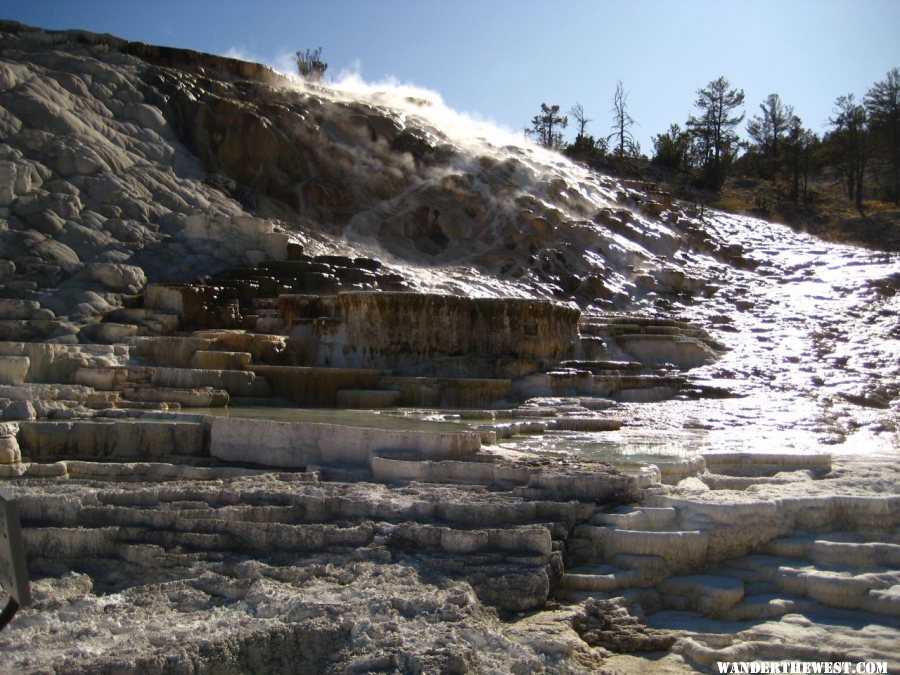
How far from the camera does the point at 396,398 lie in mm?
10258

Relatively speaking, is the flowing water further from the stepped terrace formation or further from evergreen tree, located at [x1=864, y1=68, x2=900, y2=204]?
evergreen tree, located at [x1=864, y1=68, x2=900, y2=204]

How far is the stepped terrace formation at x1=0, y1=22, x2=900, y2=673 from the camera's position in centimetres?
468

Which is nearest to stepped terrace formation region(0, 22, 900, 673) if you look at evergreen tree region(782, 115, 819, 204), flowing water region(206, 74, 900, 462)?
flowing water region(206, 74, 900, 462)

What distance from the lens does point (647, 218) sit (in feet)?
72.9

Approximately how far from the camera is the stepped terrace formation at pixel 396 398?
4.68m

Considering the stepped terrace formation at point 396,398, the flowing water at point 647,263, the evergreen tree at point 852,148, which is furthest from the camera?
the evergreen tree at point 852,148

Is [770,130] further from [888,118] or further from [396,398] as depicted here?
[396,398]

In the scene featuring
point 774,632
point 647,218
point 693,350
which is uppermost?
point 647,218

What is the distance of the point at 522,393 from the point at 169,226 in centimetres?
698

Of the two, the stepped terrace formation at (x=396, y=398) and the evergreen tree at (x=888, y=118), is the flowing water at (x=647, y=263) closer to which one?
the stepped terrace formation at (x=396, y=398)

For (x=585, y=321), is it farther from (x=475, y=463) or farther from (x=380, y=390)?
(x=475, y=463)

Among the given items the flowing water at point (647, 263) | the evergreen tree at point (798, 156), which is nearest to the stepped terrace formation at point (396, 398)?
the flowing water at point (647, 263)

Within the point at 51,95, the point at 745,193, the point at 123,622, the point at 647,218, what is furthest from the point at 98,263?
the point at 745,193

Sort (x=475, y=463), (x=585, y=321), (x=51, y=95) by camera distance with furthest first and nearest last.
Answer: (x=51, y=95)
(x=585, y=321)
(x=475, y=463)
